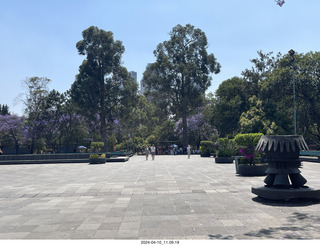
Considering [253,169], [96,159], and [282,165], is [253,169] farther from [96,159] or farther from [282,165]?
[96,159]

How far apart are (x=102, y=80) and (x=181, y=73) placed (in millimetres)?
12822

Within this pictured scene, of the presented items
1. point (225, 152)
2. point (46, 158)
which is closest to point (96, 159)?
point (46, 158)

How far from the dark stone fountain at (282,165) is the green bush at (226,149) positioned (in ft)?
47.5

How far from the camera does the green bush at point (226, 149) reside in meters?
22.4

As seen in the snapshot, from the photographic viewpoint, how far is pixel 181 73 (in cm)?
4600

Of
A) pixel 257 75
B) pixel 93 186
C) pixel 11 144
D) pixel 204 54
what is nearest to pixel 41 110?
pixel 11 144

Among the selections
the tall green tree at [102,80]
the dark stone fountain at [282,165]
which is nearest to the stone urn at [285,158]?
the dark stone fountain at [282,165]

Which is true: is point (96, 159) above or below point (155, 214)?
above

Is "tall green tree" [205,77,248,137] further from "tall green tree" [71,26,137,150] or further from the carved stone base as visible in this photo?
the carved stone base

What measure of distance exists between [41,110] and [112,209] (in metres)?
41.3

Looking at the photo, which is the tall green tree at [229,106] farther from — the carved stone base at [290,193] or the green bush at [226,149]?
the carved stone base at [290,193]

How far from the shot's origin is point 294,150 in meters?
7.52

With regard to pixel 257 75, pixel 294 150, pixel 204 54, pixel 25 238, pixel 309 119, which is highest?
pixel 204 54
